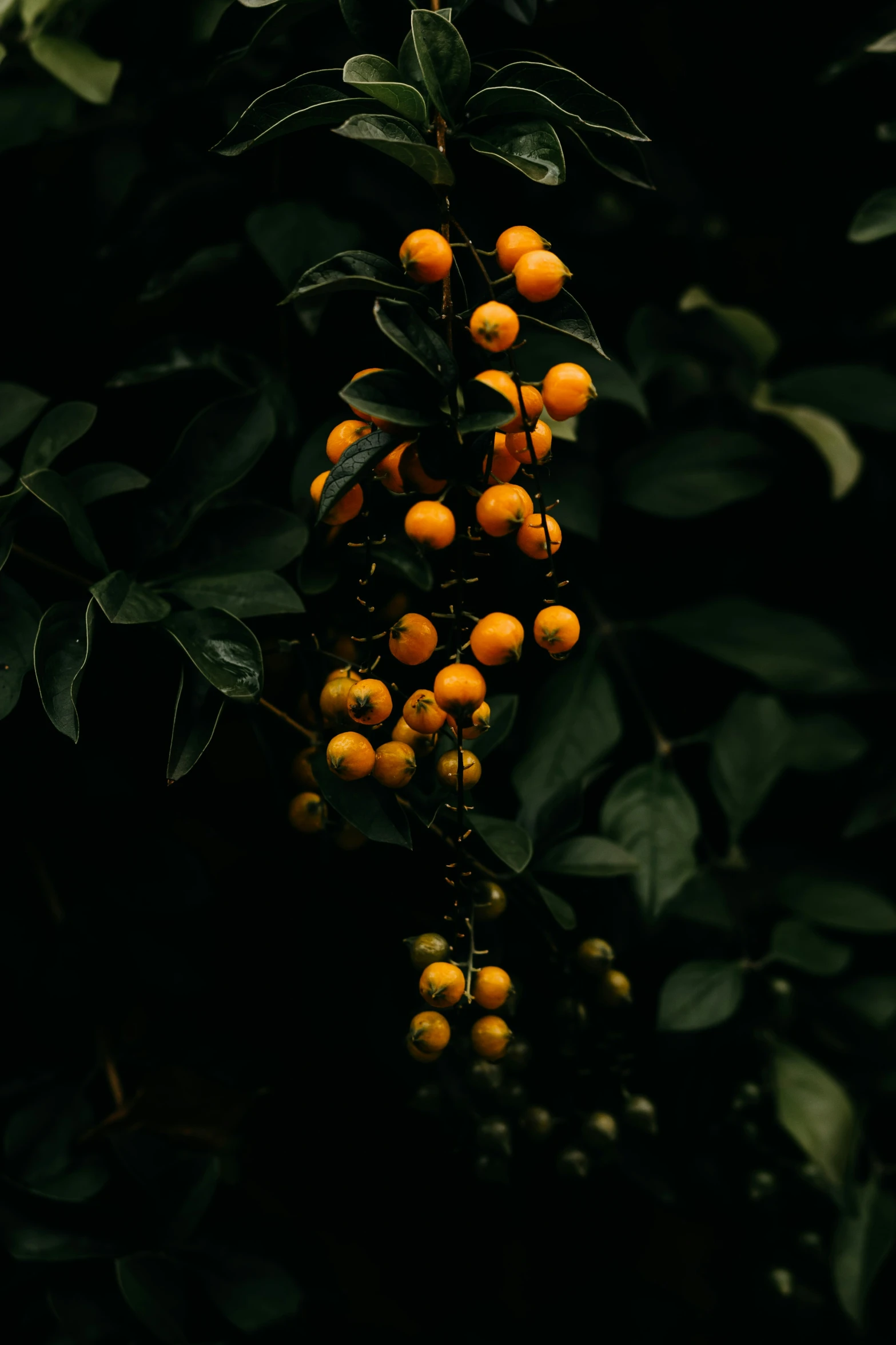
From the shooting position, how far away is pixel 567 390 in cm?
53

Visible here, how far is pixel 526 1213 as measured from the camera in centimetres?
99

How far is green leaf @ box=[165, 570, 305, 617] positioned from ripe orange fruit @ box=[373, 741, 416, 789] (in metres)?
0.12

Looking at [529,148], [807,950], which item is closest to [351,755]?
[529,148]

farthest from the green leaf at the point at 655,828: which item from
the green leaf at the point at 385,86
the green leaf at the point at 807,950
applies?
the green leaf at the point at 385,86

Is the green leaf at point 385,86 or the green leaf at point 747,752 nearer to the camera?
the green leaf at point 385,86

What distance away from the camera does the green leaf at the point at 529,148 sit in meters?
0.54

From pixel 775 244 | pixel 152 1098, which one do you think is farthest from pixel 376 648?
pixel 775 244

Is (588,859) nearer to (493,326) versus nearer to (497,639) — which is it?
(497,639)

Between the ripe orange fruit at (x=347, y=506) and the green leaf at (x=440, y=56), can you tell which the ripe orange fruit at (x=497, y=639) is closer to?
the ripe orange fruit at (x=347, y=506)

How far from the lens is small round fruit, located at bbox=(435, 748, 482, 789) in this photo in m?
0.61

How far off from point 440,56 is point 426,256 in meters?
0.16

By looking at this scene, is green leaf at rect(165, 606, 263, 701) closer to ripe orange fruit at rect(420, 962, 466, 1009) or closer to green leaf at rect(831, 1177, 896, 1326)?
ripe orange fruit at rect(420, 962, 466, 1009)

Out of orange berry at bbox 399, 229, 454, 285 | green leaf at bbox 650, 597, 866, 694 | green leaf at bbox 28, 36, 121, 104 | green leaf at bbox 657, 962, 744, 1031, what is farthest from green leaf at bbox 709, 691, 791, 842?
green leaf at bbox 28, 36, 121, 104

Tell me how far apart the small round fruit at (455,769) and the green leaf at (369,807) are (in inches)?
1.4
